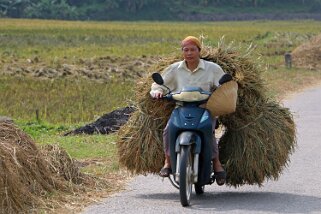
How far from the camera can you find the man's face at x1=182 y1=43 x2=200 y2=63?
10.0m

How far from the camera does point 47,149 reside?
35.3ft

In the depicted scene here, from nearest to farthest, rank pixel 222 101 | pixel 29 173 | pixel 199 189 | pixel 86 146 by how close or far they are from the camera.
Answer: pixel 29 173 → pixel 222 101 → pixel 199 189 → pixel 86 146

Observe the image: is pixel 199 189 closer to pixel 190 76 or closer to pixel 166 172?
pixel 166 172

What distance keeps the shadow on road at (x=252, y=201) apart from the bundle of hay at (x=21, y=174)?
1.06m

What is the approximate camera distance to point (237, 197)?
Result: 33.9ft

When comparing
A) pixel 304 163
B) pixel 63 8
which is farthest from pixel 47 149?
pixel 63 8

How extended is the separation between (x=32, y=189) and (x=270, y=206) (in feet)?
7.34

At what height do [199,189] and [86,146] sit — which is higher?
[199,189]

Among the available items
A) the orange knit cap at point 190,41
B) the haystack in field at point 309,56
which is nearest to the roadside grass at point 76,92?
the haystack in field at point 309,56

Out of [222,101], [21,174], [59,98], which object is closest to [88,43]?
[59,98]

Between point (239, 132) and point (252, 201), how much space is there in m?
0.80

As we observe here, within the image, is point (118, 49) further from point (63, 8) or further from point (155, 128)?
point (63, 8)

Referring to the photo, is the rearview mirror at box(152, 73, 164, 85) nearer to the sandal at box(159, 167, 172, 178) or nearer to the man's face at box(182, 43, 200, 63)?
the man's face at box(182, 43, 200, 63)

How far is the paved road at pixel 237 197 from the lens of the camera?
949 cm
